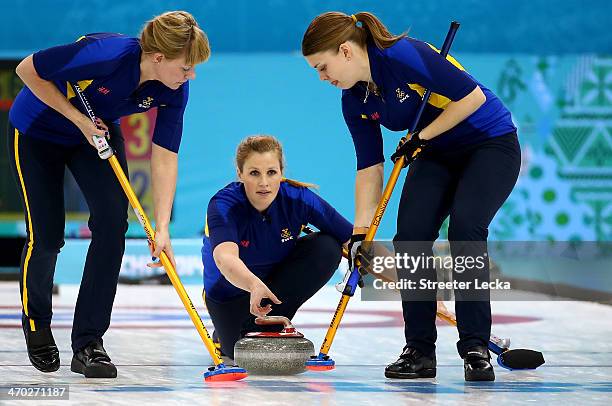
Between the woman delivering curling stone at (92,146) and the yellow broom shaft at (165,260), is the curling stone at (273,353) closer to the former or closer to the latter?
the yellow broom shaft at (165,260)

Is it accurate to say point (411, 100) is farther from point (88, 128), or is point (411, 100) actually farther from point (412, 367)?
point (88, 128)

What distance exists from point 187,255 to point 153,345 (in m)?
3.49

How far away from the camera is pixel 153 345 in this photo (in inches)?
149

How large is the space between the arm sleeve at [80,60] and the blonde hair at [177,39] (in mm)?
120

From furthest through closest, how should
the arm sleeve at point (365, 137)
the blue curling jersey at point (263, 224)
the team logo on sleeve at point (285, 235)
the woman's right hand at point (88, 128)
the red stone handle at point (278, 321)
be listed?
the team logo on sleeve at point (285, 235)
the blue curling jersey at point (263, 224)
the arm sleeve at point (365, 137)
the red stone handle at point (278, 321)
the woman's right hand at point (88, 128)

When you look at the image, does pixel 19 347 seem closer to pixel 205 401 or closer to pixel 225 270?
pixel 225 270

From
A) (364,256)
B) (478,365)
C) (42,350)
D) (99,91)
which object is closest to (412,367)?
(478,365)

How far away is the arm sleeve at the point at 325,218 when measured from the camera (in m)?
3.38

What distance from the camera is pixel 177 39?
9.29 feet

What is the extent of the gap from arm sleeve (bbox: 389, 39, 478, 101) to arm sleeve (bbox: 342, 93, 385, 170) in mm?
304

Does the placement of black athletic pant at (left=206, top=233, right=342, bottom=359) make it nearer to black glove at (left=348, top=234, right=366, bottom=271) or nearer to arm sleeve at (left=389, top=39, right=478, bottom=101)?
black glove at (left=348, top=234, right=366, bottom=271)

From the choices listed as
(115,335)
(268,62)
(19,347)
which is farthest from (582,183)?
(19,347)

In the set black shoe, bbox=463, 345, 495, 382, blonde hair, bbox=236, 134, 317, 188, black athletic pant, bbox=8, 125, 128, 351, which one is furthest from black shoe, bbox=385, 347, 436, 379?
black athletic pant, bbox=8, 125, 128, 351

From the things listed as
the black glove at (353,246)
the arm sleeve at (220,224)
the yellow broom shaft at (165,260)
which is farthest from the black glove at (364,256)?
the yellow broom shaft at (165,260)
